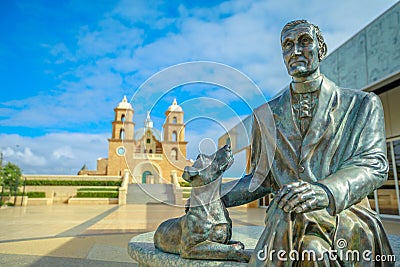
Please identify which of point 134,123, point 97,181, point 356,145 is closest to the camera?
point 356,145

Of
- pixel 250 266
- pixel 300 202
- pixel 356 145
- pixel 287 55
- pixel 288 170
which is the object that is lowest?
pixel 250 266

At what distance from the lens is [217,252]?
6.13ft

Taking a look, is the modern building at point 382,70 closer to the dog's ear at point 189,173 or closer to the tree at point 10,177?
the dog's ear at point 189,173

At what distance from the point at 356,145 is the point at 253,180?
0.66 metres

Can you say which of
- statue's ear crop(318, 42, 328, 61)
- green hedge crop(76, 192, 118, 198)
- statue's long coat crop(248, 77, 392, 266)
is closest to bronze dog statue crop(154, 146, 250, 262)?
statue's long coat crop(248, 77, 392, 266)

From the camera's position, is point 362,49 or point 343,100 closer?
point 343,100

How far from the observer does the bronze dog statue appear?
6.21 feet

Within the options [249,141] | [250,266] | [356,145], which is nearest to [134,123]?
[249,141]

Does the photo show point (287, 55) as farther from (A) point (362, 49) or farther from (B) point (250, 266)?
(A) point (362, 49)

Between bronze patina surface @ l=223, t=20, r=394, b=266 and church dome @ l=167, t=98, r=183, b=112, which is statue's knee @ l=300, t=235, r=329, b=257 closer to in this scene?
bronze patina surface @ l=223, t=20, r=394, b=266

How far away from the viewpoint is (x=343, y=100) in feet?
5.62

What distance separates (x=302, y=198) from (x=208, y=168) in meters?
0.83

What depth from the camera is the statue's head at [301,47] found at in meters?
1.64

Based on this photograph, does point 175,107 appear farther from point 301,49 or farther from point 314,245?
point 314,245
